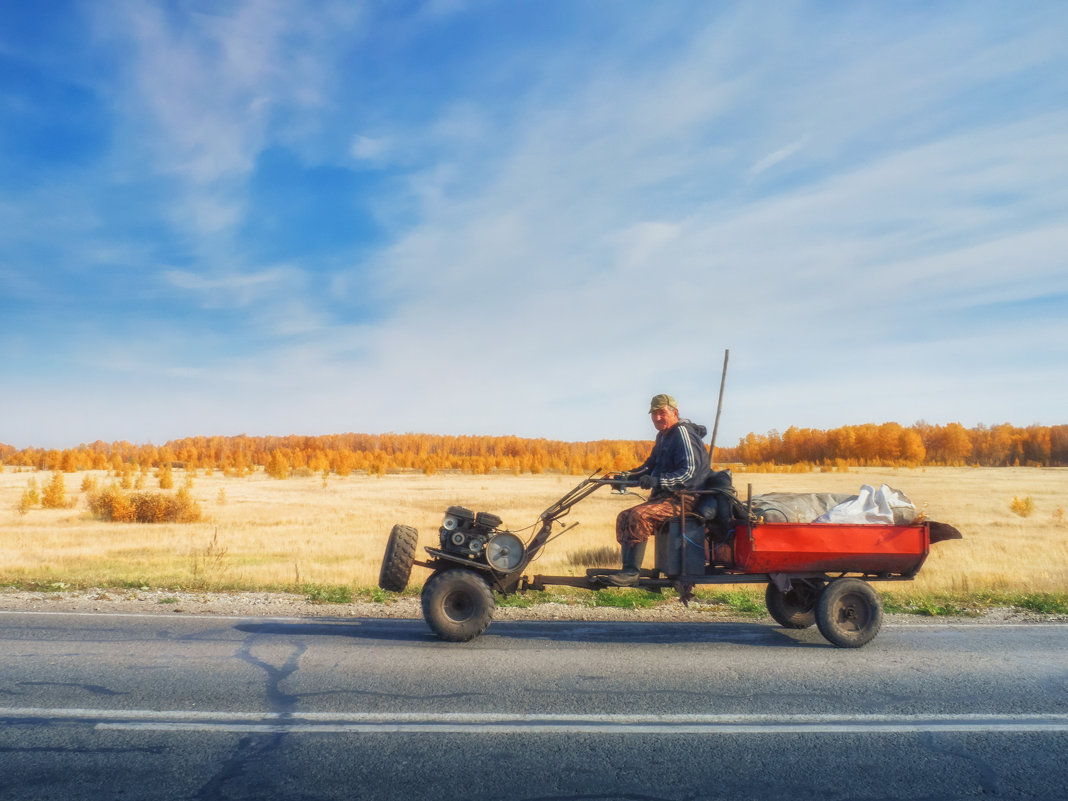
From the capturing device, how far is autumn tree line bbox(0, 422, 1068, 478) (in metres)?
140

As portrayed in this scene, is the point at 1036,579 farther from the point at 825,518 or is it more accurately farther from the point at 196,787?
the point at 196,787

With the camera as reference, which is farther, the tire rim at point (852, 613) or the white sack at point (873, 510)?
the white sack at point (873, 510)

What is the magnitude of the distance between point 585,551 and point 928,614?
1181 centimetres

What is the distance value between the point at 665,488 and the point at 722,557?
1.02 m

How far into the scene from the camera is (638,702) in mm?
5262

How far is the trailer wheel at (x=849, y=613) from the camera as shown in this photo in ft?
23.4

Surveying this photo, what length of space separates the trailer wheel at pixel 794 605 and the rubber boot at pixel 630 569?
1.80m

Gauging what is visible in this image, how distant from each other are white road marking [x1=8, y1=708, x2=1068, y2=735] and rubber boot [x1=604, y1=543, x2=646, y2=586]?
2.32 metres

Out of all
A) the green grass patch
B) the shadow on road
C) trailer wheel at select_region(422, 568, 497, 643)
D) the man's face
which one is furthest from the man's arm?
the green grass patch

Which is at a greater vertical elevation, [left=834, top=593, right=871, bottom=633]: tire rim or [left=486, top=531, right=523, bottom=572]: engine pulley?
[left=486, top=531, right=523, bottom=572]: engine pulley

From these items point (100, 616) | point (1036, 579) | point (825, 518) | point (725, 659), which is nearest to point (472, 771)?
point (725, 659)

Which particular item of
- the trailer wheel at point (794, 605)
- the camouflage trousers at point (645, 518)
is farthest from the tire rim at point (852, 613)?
the camouflage trousers at point (645, 518)

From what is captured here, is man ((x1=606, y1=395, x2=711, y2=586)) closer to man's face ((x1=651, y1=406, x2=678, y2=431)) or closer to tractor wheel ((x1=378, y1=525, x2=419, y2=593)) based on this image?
man's face ((x1=651, y1=406, x2=678, y2=431))

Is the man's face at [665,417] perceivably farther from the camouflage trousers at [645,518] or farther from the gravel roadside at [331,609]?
the gravel roadside at [331,609]
